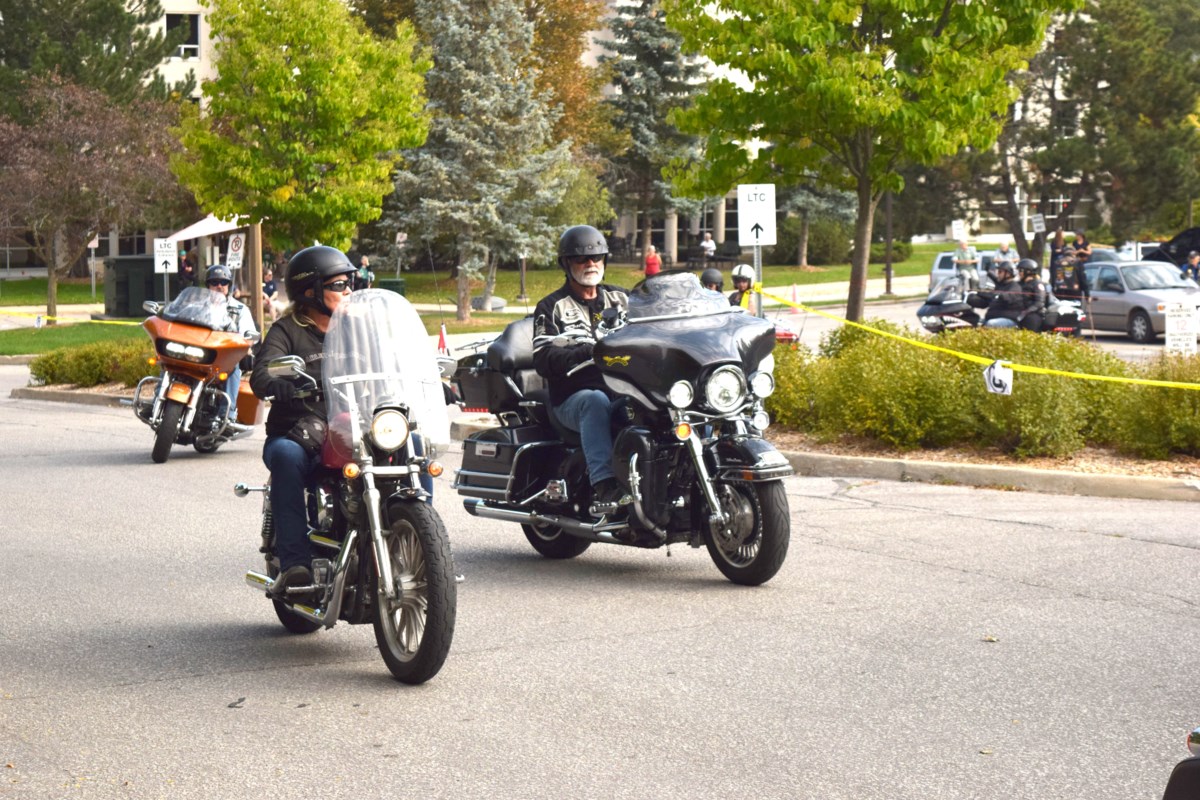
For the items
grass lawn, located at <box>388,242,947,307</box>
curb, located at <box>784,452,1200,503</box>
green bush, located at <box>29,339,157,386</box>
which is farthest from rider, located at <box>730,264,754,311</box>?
grass lawn, located at <box>388,242,947,307</box>

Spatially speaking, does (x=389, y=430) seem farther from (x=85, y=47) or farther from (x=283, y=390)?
(x=85, y=47)

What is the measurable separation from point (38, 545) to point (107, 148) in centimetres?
4118

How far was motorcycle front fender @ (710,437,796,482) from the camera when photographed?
8.27 metres

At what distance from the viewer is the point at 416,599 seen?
21.5 ft

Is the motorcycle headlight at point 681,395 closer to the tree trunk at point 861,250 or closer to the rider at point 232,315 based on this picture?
the rider at point 232,315

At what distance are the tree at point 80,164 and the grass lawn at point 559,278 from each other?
8.88 meters

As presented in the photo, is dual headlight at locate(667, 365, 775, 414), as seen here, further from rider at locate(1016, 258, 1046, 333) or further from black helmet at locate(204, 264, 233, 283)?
rider at locate(1016, 258, 1046, 333)

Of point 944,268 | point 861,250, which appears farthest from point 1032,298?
point 944,268

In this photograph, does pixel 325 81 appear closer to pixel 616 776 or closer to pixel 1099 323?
pixel 1099 323

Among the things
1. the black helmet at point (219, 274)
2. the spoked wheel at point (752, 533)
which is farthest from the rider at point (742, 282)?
the spoked wheel at point (752, 533)

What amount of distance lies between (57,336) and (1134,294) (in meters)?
22.3

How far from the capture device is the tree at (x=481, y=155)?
1928 inches

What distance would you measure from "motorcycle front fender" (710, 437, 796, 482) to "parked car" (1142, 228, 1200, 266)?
4401cm

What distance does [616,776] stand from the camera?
5.41m
